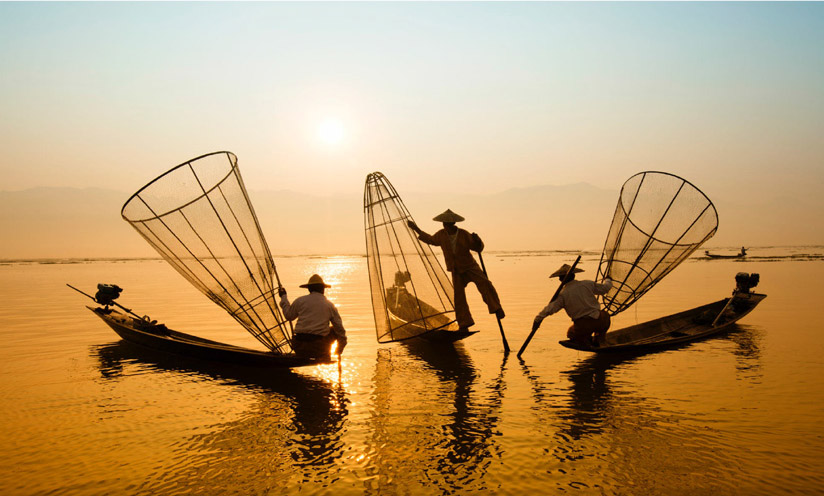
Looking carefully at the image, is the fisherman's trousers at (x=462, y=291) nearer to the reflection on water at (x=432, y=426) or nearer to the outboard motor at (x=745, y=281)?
the reflection on water at (x=432, y=426)

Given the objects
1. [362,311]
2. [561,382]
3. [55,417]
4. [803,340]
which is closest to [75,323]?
[362,311]

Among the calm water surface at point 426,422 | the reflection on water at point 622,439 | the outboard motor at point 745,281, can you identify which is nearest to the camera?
the reflection on water at point 622,439

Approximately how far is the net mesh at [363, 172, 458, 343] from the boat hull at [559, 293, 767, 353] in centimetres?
361

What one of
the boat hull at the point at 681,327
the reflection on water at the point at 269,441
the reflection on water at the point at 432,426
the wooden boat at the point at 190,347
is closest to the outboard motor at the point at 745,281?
the boat hull at the point at 681,327

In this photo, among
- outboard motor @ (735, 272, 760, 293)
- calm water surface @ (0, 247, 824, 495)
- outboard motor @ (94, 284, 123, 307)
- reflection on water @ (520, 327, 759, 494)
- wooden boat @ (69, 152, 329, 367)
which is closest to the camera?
reflection on water @ (520, 327, 759, 494)

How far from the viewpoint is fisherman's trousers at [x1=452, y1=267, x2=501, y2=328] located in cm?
1153

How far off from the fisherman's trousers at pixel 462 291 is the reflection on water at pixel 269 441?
11.6 feet

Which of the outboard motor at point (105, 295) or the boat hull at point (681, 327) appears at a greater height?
the outboard motor at point (105, 295)

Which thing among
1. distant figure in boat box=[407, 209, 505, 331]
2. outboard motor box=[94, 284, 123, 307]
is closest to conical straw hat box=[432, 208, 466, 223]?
distant figure in boat box=[407, 209, 505, 331]

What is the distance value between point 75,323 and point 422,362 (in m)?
12.9

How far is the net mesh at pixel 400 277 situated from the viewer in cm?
1149

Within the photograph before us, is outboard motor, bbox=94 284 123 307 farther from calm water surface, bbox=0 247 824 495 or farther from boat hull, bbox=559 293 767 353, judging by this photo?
boat hull, bbox=559 293 767 353

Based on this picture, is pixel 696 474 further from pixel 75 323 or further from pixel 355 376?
pixel 75 323

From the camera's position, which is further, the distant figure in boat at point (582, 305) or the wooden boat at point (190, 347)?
the distant figure in boat at point (582, 305)
